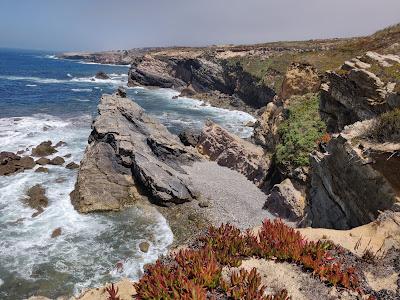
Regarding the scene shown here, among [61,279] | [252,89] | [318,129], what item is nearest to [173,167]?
[318,129]

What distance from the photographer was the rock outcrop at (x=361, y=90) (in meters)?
20.9

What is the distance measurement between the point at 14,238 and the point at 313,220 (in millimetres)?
20154

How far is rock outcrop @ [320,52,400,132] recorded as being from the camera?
20906 millimetres

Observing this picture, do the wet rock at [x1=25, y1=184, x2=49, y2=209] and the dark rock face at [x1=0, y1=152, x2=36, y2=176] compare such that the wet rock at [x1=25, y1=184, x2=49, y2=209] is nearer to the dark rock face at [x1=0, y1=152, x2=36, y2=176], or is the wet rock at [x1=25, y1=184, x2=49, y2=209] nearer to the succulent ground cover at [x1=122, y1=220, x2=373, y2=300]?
the dark rock face at [x1=0, y1=152, x2=36, y2=176]

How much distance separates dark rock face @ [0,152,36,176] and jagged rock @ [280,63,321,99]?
28.2 metres

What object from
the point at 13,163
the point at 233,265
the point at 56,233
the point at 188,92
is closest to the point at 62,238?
the point at 56,233

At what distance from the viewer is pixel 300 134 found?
1173 inches

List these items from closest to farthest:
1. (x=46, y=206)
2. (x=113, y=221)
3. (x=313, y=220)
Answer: (x=313, y=220), (x=113, y=221), (x=46, y=206)

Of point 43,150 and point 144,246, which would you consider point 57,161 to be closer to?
point 43,150


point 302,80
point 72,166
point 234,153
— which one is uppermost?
point 302,80

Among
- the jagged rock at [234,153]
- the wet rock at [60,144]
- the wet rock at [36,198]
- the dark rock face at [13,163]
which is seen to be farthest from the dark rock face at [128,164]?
the wet rock at [60,144]

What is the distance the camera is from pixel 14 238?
26484 millimetres

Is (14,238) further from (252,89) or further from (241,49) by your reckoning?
(241,49)

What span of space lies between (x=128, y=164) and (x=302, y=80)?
18.6 m
